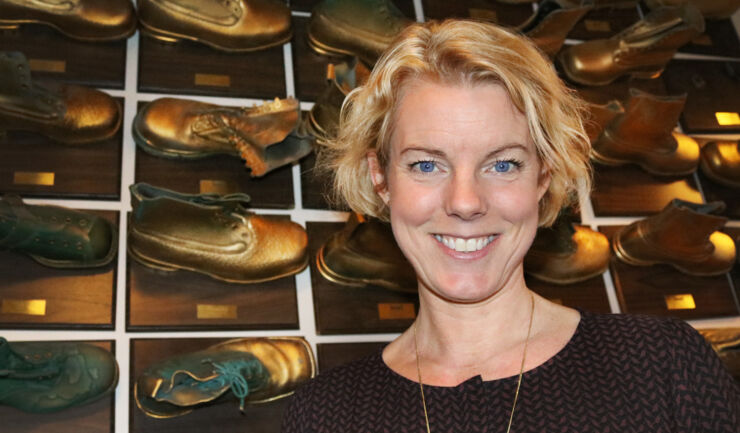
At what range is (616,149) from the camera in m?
2.02

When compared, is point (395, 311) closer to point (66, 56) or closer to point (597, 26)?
point (66, 56)

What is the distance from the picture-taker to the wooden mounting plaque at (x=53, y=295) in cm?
154

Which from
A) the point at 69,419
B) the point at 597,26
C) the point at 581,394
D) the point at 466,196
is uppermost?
the point at 466,196

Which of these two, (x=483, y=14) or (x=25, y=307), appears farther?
(x=483, y=14)

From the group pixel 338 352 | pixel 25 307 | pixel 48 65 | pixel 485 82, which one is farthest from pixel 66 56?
pixel 485 82

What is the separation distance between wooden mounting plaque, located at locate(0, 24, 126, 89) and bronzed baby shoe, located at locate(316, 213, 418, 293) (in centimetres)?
56

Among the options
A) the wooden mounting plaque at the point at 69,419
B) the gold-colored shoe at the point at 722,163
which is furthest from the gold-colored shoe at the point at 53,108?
the gold-colored shoe at the point at 722,163

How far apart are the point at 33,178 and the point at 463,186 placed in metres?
1.10

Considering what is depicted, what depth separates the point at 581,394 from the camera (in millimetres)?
838

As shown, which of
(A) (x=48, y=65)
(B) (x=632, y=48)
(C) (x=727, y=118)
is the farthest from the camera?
(C) (x=727, y=118)

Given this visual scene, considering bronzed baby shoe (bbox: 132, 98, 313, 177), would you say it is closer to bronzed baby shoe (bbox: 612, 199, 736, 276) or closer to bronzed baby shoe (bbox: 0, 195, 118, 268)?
bronzed baby shoe (bbox: 0, 195, 118, 268)

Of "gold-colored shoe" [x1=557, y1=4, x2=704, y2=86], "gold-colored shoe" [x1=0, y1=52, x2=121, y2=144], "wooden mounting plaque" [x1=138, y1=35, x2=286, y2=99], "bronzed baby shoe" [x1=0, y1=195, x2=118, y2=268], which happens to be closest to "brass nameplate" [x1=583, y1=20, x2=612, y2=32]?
"gold-colored shoe" [x1=557, y1=4, x2=704, y2=86]

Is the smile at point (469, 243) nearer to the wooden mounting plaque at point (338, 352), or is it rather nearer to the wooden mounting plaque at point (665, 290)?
the wooden mounting plaque at point (338, 352)

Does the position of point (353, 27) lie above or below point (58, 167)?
above
